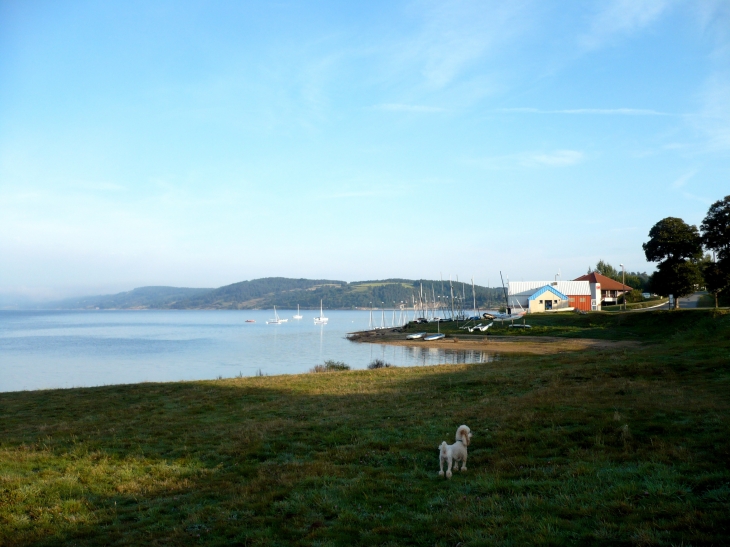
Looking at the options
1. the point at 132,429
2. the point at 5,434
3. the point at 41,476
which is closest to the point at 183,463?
the point at 41,476

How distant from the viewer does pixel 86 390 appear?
83.6 ft

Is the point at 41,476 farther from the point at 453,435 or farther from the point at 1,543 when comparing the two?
the point at 453,435

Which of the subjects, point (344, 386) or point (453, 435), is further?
point (344, 386)

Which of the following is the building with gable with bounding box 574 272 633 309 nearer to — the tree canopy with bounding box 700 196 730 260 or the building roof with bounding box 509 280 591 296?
the building roof with bounding box 509 280 591 296

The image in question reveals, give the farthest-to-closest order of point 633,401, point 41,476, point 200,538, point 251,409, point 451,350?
point 451,350
point 251,409
point 633,401
point 41,476
point 200,538

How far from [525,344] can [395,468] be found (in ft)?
168

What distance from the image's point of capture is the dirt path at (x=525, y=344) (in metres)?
47.2

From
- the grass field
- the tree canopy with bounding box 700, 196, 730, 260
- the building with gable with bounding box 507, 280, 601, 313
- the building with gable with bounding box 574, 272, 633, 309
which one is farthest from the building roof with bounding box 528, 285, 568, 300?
the grass field

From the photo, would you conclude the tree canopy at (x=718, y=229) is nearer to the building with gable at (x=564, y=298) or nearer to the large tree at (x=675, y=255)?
the large tree at (x=675, y=255)

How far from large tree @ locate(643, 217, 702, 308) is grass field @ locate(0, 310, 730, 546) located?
132ft

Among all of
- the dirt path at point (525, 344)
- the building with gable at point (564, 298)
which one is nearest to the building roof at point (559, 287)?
the building with gable at point (564, 298)

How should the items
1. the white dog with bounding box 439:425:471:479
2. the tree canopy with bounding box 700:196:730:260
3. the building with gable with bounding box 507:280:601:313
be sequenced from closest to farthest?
the white dog with bounding box 439:425:471:479 → the tree canopy with bounding box 700:196:730:260 → the building with gable with bounding box 507:280:601:313

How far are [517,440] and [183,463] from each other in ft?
22.3

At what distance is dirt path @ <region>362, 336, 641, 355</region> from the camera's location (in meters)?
47.2
